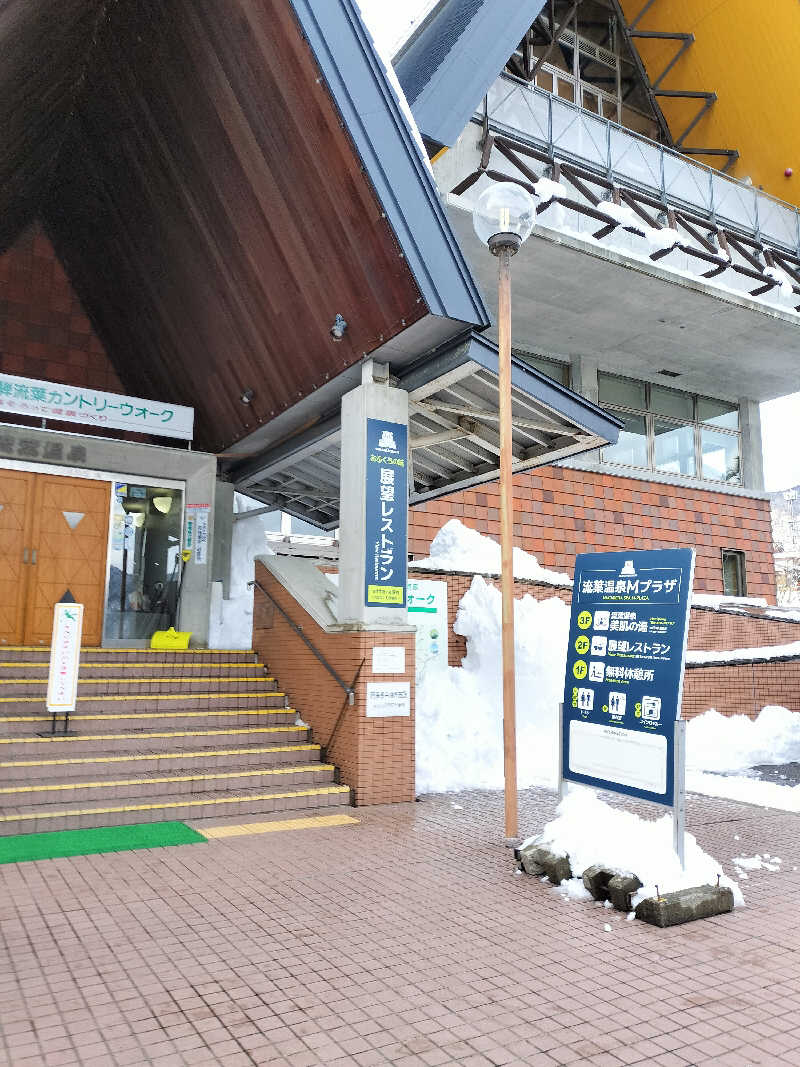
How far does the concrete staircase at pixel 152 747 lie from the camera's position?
269 inches

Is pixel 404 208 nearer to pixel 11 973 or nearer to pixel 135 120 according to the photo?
pixel 135 120

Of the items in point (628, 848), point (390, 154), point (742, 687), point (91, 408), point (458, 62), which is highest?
point (458, 62)

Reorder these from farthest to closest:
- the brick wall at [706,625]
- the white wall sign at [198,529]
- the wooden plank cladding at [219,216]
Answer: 1. the brick wall at [706,625]
2. the white wall sign at [198,529]
3. the wooden plank cladding at [219,216]

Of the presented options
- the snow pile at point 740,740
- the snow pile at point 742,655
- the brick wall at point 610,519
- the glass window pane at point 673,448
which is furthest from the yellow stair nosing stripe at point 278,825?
the glass window pane at point 673,448

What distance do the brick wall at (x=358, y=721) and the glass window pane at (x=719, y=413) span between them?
16.0 m

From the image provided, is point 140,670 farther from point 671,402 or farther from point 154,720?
point 671,402

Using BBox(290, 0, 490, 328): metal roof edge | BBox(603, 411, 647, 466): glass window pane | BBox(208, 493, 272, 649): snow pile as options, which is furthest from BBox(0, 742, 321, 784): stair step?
BBox(603, 411, 647, 466): glass window pane

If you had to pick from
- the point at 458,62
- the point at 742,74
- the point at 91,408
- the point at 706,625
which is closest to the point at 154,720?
the point at 91,408

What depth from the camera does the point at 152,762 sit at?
24.8 ft

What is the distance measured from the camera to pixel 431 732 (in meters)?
9.94

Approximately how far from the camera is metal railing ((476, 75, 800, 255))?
13.7 m

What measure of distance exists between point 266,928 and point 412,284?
17.8 ft

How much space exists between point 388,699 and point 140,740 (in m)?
2.46

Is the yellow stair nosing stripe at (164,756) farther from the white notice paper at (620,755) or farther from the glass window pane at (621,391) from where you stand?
the glass window pane at (621,391)
